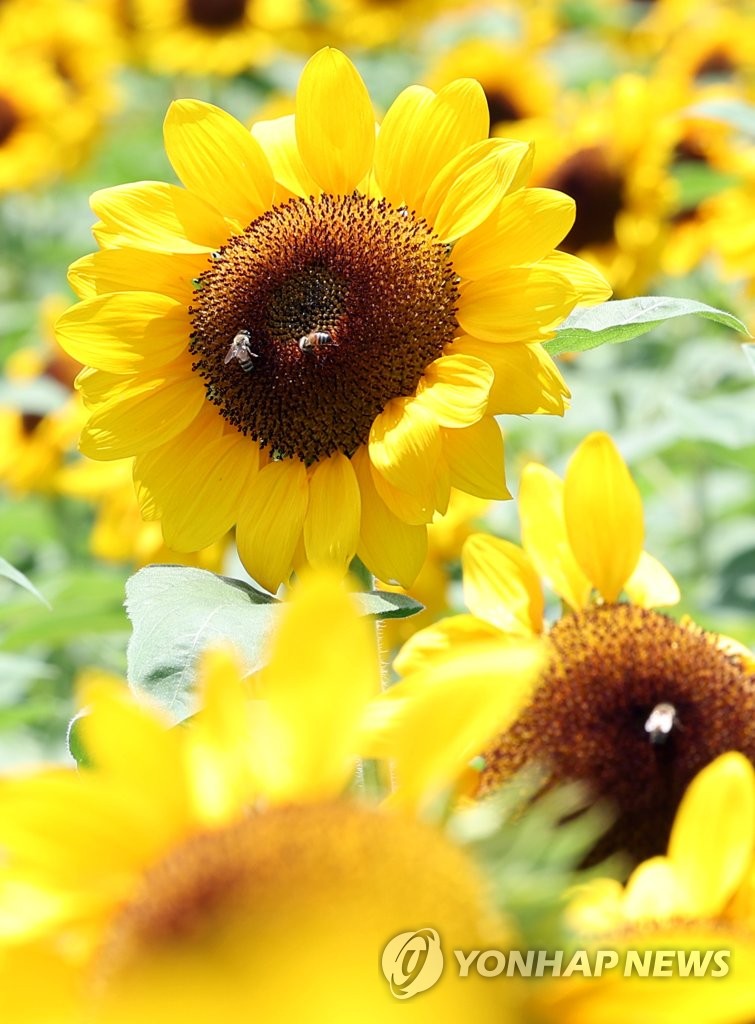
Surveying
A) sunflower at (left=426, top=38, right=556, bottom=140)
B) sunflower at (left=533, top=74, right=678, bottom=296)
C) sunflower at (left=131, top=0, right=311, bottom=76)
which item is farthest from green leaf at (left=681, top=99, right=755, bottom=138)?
sunflower at (left=131, top=0, right=311, bottom=76)

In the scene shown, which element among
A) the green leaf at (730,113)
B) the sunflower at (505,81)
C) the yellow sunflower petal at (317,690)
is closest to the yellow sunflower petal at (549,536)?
the yellow sunflower petal at (317,690)

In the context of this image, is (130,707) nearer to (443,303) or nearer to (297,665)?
(297,665)

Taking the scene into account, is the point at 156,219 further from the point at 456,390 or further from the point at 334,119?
the point at 456,390

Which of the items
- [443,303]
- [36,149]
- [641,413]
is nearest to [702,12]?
[36,149]

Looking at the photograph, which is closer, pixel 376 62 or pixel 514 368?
pixel 514 368

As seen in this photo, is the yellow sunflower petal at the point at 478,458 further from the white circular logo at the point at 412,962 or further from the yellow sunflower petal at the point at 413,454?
the white circular logo at the point at 412,962

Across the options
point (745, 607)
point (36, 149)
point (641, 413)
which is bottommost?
point (745, 607)

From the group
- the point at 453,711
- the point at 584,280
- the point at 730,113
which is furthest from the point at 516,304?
the point at 730,113
